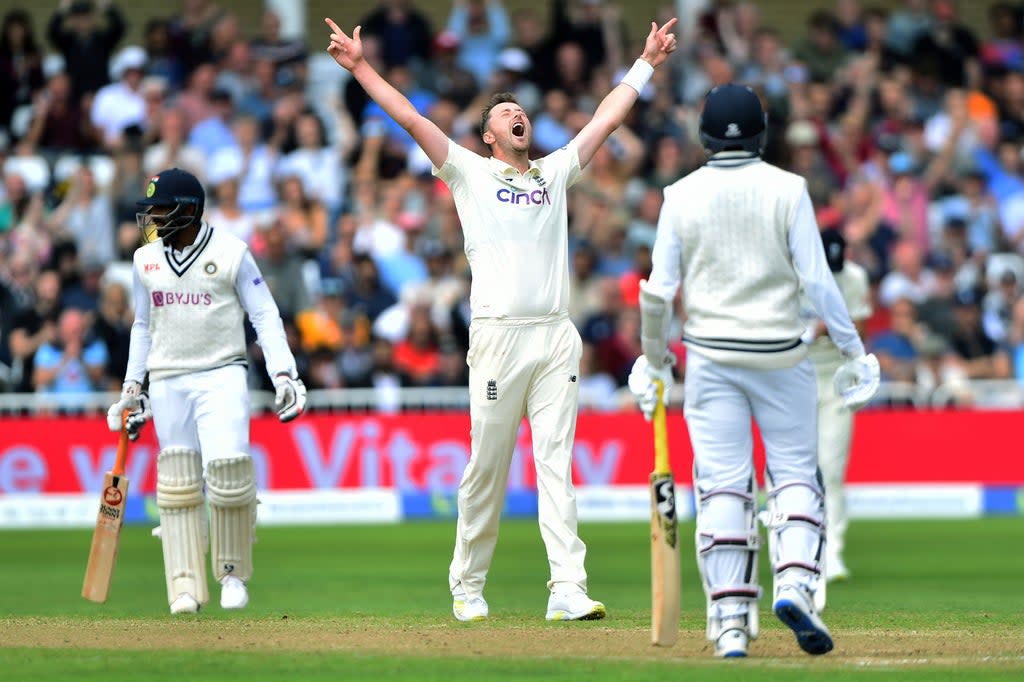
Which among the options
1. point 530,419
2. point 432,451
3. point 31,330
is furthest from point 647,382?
point 31,330

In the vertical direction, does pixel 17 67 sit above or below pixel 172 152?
above

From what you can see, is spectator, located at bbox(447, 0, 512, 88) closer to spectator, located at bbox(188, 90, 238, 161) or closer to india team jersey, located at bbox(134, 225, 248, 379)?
spectator, located at bbox(188, 90, 238, 161)

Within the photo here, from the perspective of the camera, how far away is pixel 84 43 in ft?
74.4

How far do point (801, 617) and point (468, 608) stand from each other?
254 cm

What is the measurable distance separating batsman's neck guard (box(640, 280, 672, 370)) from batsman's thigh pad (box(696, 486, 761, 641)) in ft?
2.12

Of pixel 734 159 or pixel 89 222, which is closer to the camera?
pixel 734 159

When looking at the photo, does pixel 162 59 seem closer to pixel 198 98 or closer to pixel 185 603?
pixel 198 98

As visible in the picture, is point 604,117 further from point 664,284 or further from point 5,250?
point 5,250

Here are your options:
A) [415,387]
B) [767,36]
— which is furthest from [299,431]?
[767,36]

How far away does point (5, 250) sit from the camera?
20.8 metres

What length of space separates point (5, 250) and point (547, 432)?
1208 centimetres

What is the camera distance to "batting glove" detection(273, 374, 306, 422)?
1044 centimetres

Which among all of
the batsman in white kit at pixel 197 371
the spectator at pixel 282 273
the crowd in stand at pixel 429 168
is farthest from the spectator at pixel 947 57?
the batsman in white kit at pixel 197 371

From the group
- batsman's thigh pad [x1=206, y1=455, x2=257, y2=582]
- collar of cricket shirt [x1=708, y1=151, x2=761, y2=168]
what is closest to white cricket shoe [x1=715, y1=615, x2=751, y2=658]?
collar of cricket shirt [x1=708, y1=151, x2=761, y2=168]
